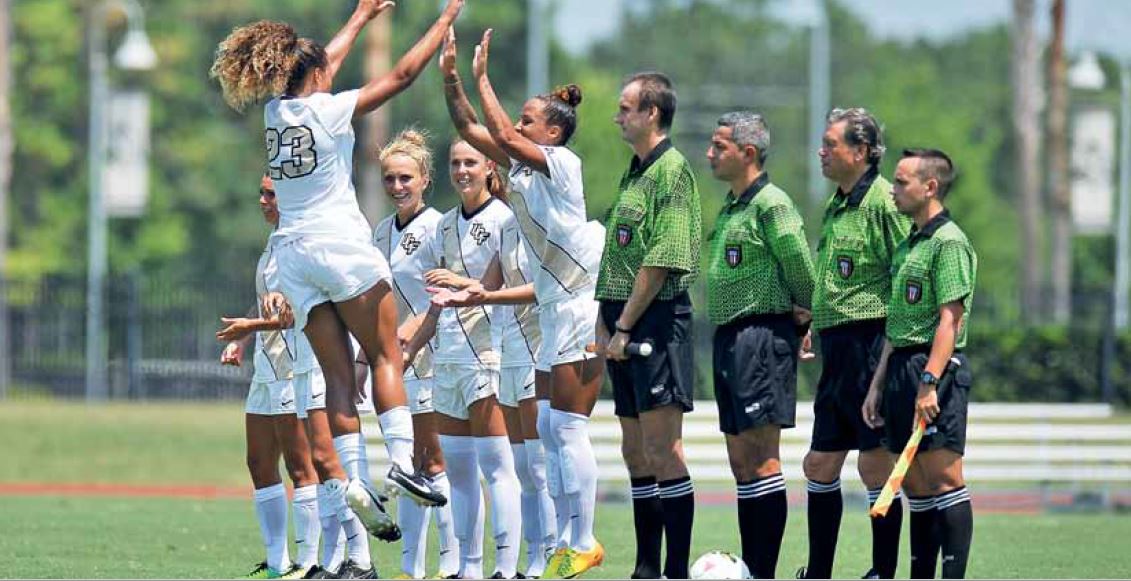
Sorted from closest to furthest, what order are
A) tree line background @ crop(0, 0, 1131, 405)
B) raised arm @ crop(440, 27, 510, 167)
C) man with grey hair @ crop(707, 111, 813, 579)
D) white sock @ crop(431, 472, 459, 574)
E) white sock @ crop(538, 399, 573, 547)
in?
1. raised arm @ crop(440, 27, 510, 167)
2. man with grey hair @ crop(707, 111, 813, 579)
3. white sock @ crop(538, 399, 573, 547)
4. white sock @ crop(431, 472, 459, 574)
5. tree line background @ crop(0, 0, 1131, 405)

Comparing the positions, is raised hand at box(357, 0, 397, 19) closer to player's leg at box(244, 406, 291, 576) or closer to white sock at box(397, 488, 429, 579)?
player's leg at box(244, 406, 291, 576)

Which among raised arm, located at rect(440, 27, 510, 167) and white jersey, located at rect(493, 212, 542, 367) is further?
white jersey, located at rect(493, 212, 542, 367)

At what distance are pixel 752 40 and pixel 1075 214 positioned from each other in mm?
62160

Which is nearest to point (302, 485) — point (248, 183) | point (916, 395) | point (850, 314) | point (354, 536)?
point (354, 536)

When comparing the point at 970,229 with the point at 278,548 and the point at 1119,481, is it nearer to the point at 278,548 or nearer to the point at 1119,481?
the point at 1119,481

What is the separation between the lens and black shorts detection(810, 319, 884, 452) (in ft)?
33.1

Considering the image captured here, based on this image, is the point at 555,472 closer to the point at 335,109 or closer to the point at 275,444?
the point at 275,444

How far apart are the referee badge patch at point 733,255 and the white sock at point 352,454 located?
2.13 meters

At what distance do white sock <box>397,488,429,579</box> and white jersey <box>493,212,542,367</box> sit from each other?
98cm

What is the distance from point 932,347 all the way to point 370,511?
286 centimetres

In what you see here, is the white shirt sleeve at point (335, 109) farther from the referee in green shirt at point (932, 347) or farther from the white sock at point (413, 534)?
the referee in green shirt at point (932, 347)

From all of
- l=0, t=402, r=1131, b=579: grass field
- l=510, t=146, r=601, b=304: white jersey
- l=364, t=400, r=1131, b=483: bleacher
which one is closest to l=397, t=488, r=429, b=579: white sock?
l=0, t=402, r=1131, b=579: grass field

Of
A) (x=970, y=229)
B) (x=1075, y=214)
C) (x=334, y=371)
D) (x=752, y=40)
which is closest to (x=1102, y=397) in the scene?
(x=1075, y=214)

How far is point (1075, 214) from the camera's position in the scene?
117ft
